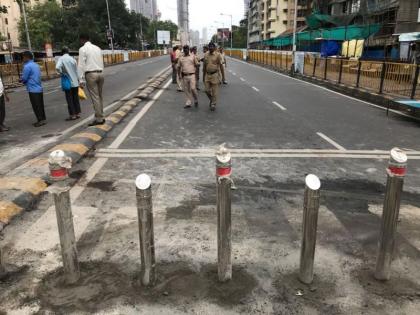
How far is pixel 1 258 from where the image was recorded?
11.9 feet

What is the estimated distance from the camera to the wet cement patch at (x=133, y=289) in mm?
3158

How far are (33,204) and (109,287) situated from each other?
7.10 feet

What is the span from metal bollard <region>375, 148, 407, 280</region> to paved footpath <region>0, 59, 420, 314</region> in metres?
0.15

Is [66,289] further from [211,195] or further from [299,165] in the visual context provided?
[299,165]

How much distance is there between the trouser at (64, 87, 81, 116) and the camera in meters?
10.3

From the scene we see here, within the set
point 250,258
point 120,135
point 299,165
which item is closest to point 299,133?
point 299,165

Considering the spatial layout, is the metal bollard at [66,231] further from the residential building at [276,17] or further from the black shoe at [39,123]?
the residential building at [276,17]

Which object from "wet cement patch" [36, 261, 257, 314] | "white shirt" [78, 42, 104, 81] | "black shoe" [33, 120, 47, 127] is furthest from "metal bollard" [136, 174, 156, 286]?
"black shoe" [33, 120, 47, 127]

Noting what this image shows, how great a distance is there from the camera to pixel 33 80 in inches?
378

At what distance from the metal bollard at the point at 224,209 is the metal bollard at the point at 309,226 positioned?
22.8 inches

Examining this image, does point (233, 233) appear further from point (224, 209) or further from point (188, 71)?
point (188, 71)

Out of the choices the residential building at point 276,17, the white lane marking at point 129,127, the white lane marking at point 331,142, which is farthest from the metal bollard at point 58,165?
the residential building at point 276,17

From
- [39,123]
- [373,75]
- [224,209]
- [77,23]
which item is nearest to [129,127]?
[39,123]

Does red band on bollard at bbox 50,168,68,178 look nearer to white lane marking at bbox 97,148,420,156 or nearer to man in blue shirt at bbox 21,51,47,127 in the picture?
white lane marking at bbox 97,148,420,156
